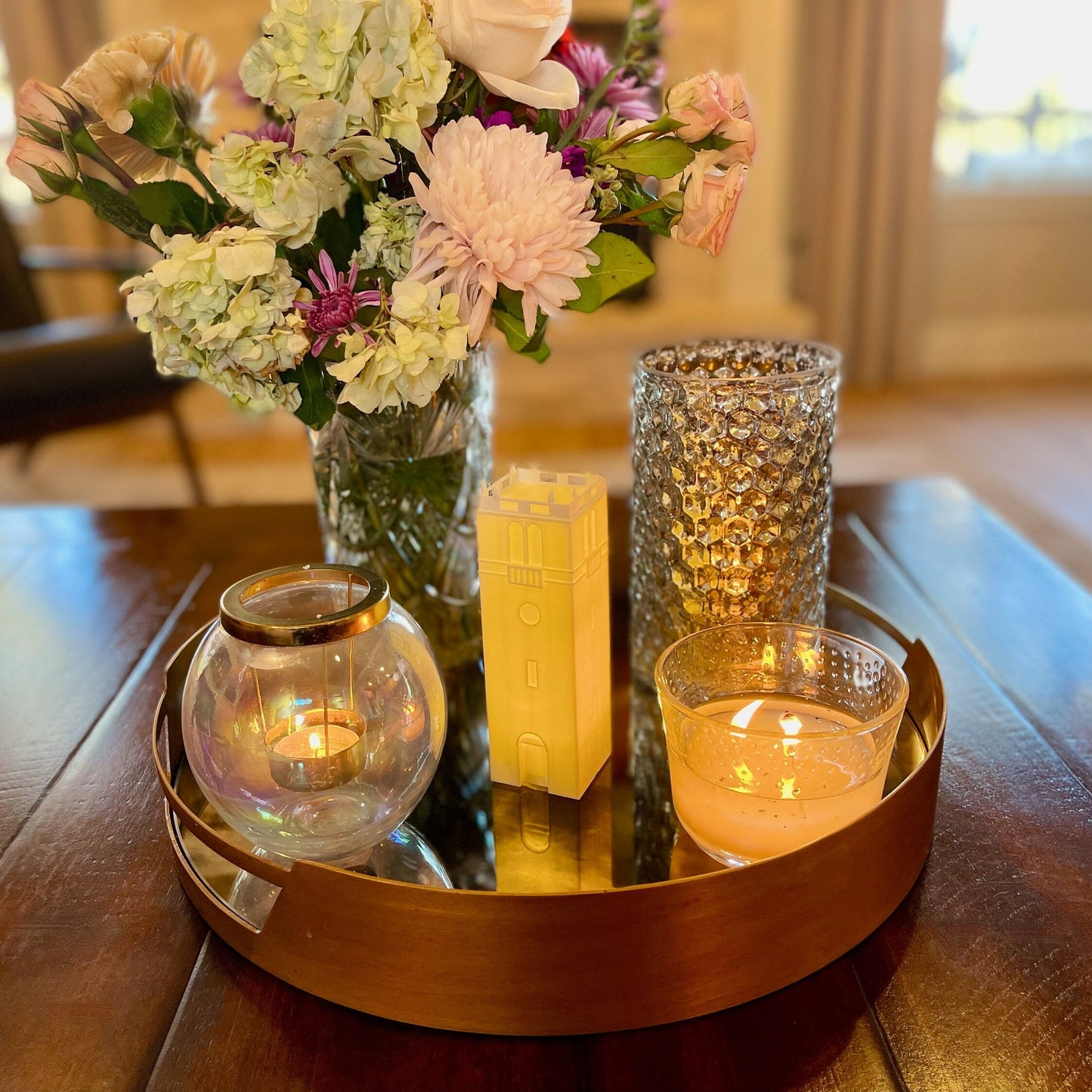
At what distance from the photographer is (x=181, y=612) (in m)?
0.87

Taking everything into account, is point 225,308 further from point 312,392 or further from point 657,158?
point 657,158

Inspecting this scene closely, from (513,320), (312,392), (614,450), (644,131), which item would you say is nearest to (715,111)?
(644,131)

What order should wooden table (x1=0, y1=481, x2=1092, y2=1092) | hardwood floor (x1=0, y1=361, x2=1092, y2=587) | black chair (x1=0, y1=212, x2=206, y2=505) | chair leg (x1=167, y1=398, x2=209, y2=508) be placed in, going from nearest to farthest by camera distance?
wooden table (x1=0, y1=481, x2=1092, y2=1092)
black chair (x1=0, y1=212, x2=206, y2=505)
chair leg (x1=167, y1=398, x2=209, y2=508)
hardwood floor (x1=0, y1=361, x2=1092, y2=587)

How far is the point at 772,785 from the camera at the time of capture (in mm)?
492

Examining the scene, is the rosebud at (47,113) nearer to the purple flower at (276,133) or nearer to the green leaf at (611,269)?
the purple flower at (276,133)

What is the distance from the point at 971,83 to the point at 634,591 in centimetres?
326

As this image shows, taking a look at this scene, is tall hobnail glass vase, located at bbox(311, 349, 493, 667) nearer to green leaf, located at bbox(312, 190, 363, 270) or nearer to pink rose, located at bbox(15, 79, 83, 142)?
green leaf, located at bbox(312, 190, 363, 270)

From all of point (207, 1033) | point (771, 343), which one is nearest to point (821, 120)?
point (771, 343)

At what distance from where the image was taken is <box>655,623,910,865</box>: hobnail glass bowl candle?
1.59ft

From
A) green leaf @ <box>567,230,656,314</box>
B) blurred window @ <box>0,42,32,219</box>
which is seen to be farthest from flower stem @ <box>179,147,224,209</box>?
blurred window @ <box>0,42,32,219</box>

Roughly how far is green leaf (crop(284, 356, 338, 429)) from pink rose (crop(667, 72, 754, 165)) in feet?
0.74

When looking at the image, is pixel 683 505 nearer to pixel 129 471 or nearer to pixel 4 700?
pixel 4 700

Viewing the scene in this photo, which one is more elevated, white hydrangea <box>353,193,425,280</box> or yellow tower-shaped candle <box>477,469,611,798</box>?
white hydrangea <box>353,193,425,280</box>

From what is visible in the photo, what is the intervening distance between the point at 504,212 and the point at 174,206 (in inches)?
7.8
